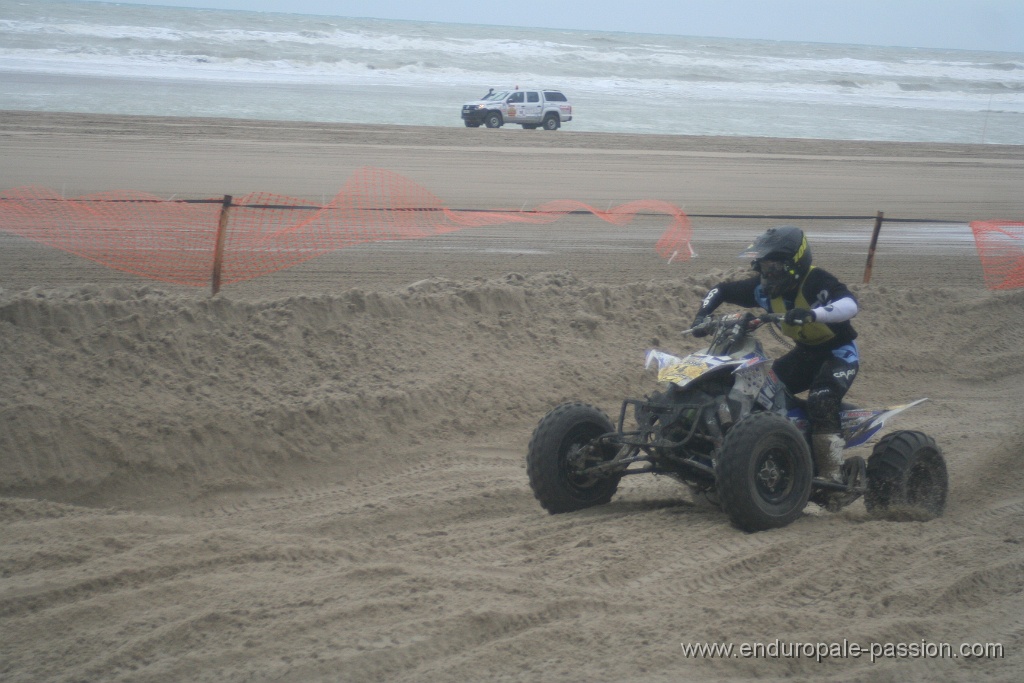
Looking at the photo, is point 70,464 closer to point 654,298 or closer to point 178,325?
point 178,325

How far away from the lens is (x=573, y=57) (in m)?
76.3

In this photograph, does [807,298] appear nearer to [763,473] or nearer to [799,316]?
[799,316]

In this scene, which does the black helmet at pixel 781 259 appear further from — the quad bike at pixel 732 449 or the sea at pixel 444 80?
the sea at pixel 444 80

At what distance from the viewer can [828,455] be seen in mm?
5863

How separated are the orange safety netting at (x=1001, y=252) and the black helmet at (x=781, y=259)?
27.7ft

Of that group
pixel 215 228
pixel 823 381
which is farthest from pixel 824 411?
pixel 215 228

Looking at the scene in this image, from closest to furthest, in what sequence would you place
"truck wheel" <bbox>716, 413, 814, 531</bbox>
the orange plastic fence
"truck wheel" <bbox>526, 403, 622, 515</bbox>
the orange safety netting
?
"truck wheel" <bbox>716, 413, 814, 531</bbox>, "truck wheel" <bbox>526, 403, 622, 515</bbox>, the orange plastic fence, the orange safety netting

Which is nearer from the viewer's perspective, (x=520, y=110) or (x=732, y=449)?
(x=732, y=449)

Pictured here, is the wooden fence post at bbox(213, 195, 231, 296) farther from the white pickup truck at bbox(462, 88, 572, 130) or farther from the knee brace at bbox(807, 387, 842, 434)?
the white pickup truck at bbox(462, 88, 572, 130)

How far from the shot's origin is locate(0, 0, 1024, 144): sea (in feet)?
116

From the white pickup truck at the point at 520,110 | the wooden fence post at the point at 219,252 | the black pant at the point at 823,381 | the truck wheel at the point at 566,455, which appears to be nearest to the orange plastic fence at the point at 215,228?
the wooden fence post at the point at 219,252

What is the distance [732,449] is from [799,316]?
0.91m

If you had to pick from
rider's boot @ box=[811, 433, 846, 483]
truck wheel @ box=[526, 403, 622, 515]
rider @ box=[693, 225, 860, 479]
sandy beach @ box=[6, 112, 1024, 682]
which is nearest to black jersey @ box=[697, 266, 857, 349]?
rider @ box=[693, 225, 860, 479]

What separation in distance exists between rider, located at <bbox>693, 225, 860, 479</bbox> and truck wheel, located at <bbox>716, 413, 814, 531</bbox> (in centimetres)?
50
